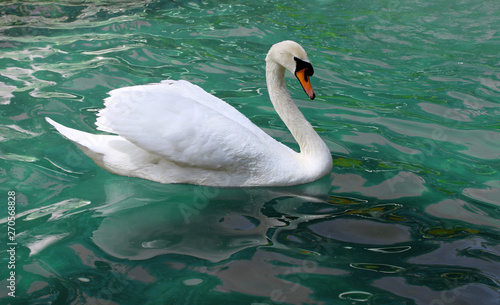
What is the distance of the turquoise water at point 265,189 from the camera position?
351 cm

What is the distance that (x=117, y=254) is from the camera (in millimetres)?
3787

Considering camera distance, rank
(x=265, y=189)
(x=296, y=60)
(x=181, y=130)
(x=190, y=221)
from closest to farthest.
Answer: (x=190, y=221) < (x=181, y=130) < (x=265, y=189) < (x=296, y=60)

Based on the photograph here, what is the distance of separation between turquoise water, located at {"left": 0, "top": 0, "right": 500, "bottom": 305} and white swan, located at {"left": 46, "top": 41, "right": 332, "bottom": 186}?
0.14 meters

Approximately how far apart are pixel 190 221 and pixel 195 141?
2.20ft

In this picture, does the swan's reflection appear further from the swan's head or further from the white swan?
the swan's head

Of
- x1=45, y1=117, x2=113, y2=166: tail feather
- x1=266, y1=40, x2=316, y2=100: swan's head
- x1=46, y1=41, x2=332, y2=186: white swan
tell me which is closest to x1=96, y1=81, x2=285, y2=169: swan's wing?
x1=46, y1=41, x2=332, y2=186: white swan

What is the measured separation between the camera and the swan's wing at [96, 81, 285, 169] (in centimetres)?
460

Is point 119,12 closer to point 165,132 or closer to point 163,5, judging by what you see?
point 163,5

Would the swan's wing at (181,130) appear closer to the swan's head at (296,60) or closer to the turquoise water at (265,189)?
the turquoise water at (265,189)

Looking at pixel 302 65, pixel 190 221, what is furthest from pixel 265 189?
pixel 302 65

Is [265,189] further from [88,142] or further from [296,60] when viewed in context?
[88,142]

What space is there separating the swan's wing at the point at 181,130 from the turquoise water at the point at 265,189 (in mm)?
326

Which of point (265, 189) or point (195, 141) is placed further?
point (265, 189)

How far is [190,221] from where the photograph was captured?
14.0 ft
